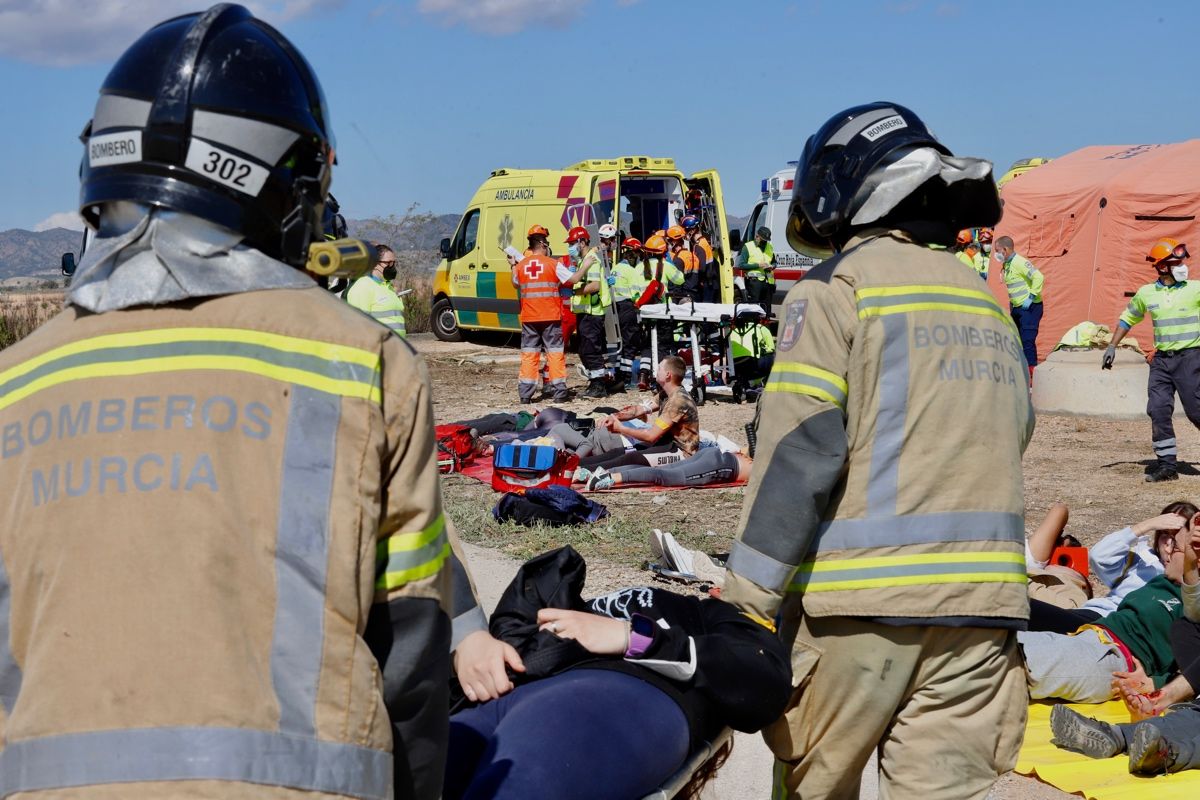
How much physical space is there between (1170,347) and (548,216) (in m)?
9.82

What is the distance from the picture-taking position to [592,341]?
14734 millimetres

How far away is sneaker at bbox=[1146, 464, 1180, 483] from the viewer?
9.96 meters

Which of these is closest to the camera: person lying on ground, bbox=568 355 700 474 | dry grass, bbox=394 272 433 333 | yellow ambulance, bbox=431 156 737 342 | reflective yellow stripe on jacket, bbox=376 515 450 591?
reflective yellow stripe on jacket, bbox=376 515 450 591

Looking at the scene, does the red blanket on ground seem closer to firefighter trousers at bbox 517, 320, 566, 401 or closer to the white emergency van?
firefighter trousers at bbox 517, 320, 566, 401

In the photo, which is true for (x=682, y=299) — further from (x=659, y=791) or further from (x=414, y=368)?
(x=414, y=368)

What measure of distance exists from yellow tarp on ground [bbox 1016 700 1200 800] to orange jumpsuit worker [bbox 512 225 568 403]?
979cm

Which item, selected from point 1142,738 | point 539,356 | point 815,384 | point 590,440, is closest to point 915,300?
point 815,384

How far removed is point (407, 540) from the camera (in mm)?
1566

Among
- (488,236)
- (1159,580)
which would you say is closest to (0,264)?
(488,236)

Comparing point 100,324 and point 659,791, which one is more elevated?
point 100,324

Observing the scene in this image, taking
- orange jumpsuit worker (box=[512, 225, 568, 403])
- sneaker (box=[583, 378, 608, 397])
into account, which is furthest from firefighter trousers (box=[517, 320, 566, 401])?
sneaker (box=[583, 378, 608, 397])

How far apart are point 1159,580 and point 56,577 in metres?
5.02

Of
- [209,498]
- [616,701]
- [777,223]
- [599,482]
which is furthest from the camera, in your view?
[777,223]

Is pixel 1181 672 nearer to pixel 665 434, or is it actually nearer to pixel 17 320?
pixel 665 434
